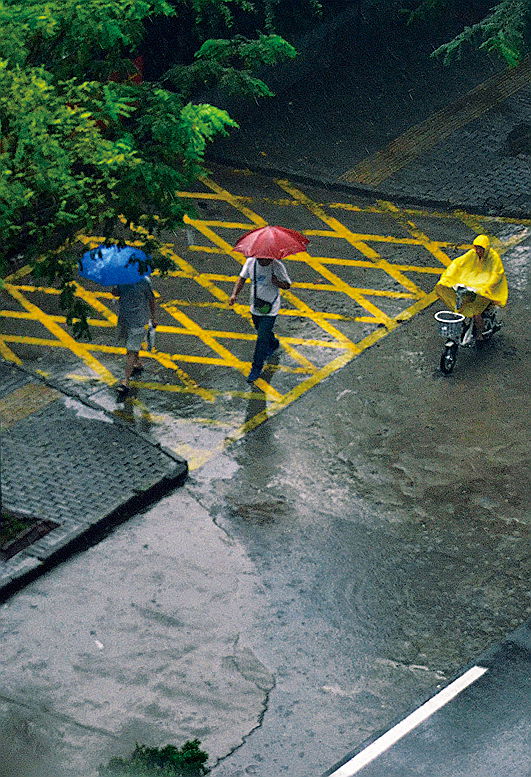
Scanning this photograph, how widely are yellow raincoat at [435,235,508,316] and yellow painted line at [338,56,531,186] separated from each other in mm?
4258

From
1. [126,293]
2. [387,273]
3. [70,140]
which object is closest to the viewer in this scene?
[70,140]

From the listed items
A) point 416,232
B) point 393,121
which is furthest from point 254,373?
point 393,121

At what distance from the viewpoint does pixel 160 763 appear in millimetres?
9844

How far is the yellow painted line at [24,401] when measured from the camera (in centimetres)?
1442

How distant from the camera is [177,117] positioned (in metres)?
12.6

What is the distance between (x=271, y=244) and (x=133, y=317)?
5.40 ft

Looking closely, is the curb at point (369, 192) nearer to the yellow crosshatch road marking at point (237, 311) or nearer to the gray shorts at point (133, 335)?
the yellow crosshatch road marking at point (237, 311)

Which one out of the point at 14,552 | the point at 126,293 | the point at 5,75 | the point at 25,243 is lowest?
the point at 14,552

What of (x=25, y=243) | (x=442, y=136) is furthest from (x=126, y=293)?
(x=442, y=136)

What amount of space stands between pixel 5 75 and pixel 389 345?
244 inches

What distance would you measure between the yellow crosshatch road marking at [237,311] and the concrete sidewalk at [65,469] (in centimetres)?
35

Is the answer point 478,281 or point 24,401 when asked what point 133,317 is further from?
point 478,281

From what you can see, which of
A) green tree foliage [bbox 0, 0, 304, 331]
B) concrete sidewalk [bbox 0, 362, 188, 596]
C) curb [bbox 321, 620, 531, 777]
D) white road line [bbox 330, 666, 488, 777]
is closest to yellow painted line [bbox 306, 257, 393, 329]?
concrete sidewalk [bbox 0, 362, 188, 596]

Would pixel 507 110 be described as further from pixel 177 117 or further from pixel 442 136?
pixel 177 117
